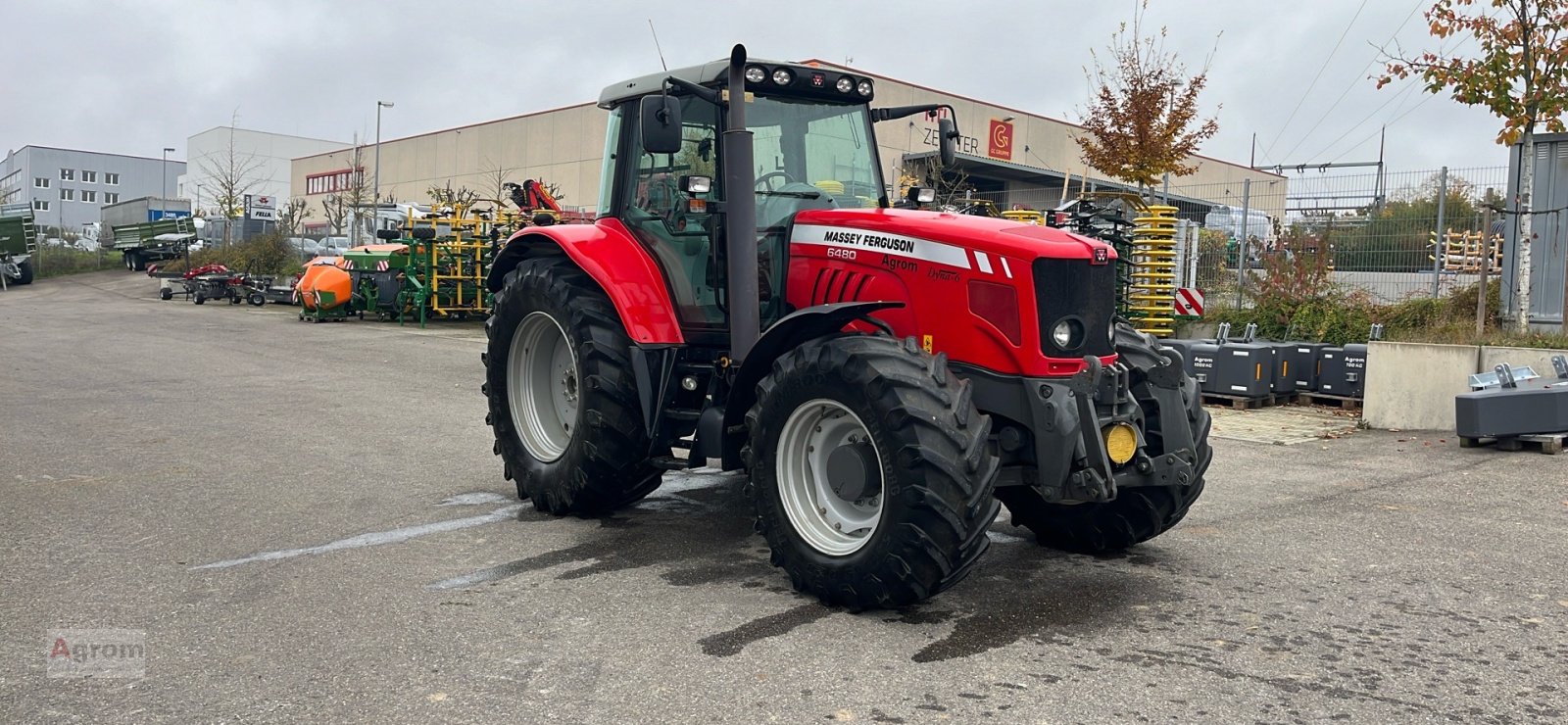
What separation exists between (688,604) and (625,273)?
2150 millimetres

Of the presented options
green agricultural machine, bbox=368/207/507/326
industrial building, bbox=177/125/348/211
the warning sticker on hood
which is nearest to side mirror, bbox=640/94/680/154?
the warning sticker on hood

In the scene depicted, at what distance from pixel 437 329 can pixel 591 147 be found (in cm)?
2303

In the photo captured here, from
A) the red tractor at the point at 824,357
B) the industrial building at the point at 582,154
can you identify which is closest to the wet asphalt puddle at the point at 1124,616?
the red tractor at the point at 824,357

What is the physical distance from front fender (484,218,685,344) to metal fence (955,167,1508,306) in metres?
9.93

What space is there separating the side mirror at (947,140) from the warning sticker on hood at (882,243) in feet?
3.85

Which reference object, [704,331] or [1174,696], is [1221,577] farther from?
[704,331]

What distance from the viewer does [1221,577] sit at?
5766 millimetres

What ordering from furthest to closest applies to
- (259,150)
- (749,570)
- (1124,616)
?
(259,150) < (749,570) < (1124,616)

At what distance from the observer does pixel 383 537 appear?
630cm

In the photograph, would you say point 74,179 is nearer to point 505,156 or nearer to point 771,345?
point 505,156

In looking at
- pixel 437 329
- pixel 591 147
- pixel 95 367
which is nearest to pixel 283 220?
pixel 591 147

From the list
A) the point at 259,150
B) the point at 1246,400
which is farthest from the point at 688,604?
the point at 259,150

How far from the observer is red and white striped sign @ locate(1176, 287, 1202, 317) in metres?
16.4

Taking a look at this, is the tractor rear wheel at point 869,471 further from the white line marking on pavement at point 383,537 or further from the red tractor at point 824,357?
the white line marking on pavement at point 383,537
